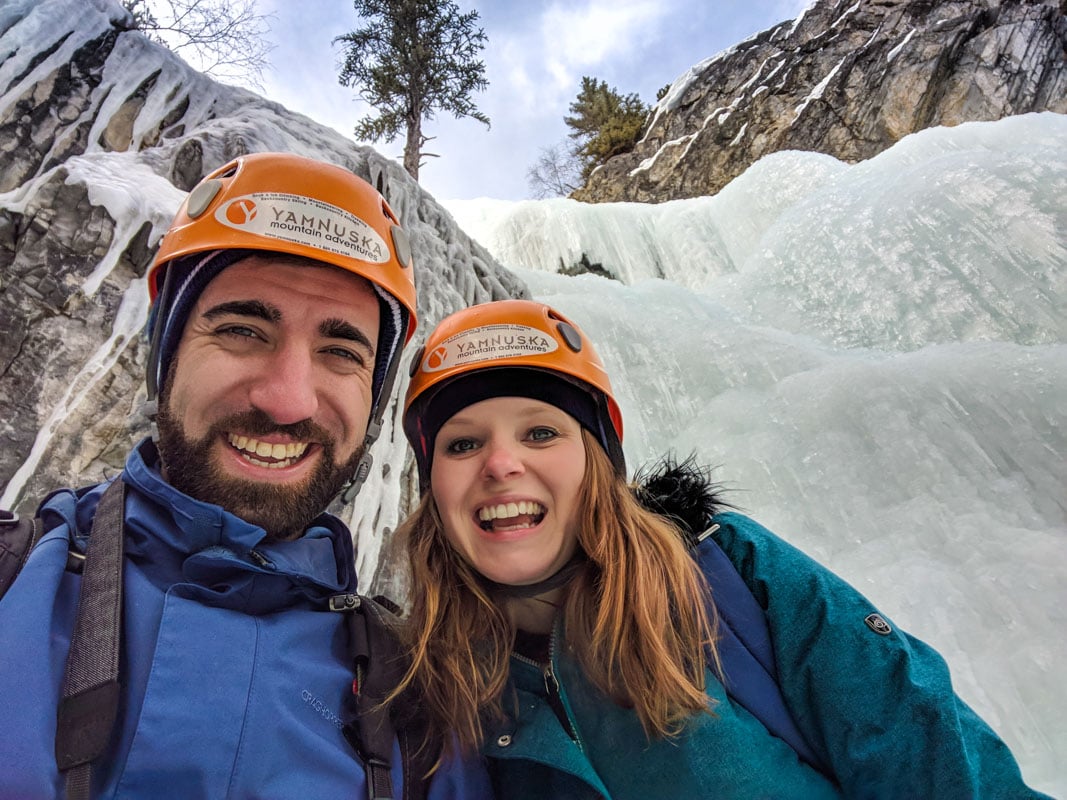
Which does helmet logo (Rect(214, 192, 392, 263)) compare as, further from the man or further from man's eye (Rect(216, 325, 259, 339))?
man's eye (Rect(216, 325, 259, 339))

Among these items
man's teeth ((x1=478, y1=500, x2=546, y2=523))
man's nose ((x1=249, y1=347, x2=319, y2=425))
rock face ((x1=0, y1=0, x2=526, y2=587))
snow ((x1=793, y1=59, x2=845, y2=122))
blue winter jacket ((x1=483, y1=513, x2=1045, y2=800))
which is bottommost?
blue winter jacket ((x1=483, y1=513, x2=1045, y2=800))

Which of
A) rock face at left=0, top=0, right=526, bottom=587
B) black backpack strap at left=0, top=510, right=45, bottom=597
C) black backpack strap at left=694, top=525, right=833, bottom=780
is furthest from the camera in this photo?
rock face at left=0, top=0, right=526, bottom=587

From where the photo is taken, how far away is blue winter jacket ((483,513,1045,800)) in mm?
1098

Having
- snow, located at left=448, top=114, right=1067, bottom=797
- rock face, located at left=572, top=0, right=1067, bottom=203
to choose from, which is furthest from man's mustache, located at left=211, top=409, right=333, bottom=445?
rock face, located at left=572, top=0, right=1067, bottom=203

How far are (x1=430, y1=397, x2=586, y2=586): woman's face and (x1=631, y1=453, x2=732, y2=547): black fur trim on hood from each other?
24 centimetres

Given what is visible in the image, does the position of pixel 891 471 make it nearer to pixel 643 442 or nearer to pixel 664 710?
pixel 643 442

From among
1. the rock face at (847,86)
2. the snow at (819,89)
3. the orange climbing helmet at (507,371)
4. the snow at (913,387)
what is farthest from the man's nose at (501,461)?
the snow at (819,89)

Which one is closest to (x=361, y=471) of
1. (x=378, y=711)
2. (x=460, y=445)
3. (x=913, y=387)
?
(x=460, y=445)

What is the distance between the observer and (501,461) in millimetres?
1443

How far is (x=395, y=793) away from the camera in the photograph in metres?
1.16

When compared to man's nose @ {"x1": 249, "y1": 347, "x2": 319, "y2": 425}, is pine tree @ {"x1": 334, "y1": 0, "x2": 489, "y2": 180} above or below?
above

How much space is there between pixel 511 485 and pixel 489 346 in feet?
1.41

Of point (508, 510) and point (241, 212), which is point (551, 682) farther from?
point (241, 212)

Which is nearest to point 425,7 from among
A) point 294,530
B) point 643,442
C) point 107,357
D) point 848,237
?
point 848,237
